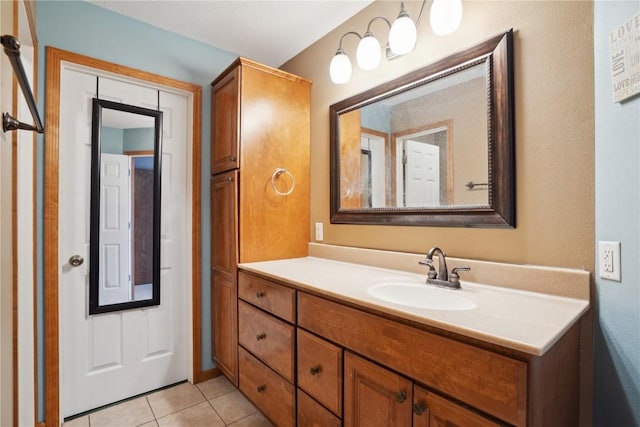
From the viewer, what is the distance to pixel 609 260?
3.18 ft

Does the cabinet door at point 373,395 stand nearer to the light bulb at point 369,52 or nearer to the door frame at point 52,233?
the light bulb at point 369,52

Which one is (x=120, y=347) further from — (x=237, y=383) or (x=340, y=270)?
(x=340, y=270)

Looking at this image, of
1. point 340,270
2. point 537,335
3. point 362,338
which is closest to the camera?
point 537,335

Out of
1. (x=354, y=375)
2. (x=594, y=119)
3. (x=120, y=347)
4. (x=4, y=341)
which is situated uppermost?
(x=594, y=119)

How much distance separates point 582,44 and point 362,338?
1.28 m

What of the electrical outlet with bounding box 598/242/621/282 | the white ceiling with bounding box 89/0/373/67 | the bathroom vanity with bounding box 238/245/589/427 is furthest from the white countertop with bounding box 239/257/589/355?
the white ceiling with bounding box 89/0/373/67

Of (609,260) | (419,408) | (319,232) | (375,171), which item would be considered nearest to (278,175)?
(319,232)

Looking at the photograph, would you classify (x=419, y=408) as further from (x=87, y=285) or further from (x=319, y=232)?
(x=87, y=285)

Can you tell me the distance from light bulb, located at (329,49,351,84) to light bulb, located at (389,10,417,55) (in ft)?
1.23

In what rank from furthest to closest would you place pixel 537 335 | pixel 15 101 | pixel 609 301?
pixel 15 101 < pixel 609 301 < pixel 537 335

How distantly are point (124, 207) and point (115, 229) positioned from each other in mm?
148

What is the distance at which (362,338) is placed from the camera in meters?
1.10

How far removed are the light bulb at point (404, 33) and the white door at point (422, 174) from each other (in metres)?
0.44

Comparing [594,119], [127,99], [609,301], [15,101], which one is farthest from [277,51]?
[609,301]
